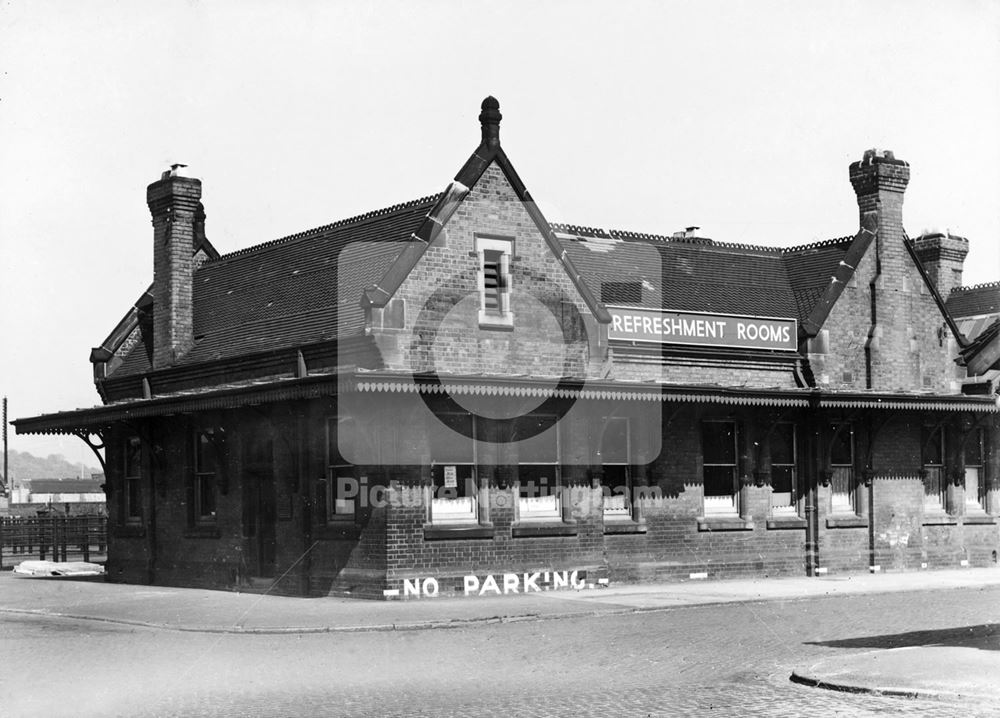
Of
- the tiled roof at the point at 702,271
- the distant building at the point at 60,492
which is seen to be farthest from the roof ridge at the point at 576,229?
the distant building at the point at 60,492

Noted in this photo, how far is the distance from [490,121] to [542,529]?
267 inches

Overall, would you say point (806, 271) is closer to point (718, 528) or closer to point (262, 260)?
point (718, 528)

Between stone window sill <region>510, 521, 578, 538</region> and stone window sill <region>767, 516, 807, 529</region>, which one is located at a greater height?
stone window sill <region>510, 521, 578, 538</region>

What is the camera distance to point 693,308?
26875mm

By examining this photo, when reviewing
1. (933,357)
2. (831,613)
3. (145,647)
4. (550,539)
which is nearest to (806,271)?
(933,357)

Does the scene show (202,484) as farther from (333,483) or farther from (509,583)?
(509,583)

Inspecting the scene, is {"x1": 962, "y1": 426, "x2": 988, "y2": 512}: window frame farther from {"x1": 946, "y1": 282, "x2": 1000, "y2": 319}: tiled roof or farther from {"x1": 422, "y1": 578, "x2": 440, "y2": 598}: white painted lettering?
{"x1": 422, "y1": 578, "x2": 440, "y2": 598}: white painted lettering

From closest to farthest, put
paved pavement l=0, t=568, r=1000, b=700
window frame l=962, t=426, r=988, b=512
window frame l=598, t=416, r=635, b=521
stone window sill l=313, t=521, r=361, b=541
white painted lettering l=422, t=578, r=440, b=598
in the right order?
paved pavement l=0, t=568, r=1000, b=700 → white painted lettering l=422, t=578, r=440, b=598 → stone window sill l=313, t=521, r=361, b=541 → window frame l=598, t=416, r=635, b=521 → window frame l=962, t=426, r=988, b=512

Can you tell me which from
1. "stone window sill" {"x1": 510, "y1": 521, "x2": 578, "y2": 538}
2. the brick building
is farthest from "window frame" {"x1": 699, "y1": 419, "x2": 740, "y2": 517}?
"stone window sill" {"x1": 510, "y1": 521, "x2": 578, "y2": 538}

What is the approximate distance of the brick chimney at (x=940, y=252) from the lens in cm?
3622

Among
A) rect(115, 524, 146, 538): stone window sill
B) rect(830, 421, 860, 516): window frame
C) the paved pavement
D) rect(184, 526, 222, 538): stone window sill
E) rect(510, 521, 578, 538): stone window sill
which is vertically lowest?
the paved pavement

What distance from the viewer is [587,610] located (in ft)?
62.0

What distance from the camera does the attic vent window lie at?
22.7 m

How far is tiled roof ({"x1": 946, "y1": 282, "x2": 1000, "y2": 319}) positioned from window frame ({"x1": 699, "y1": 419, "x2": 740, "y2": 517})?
12853 millimetres
